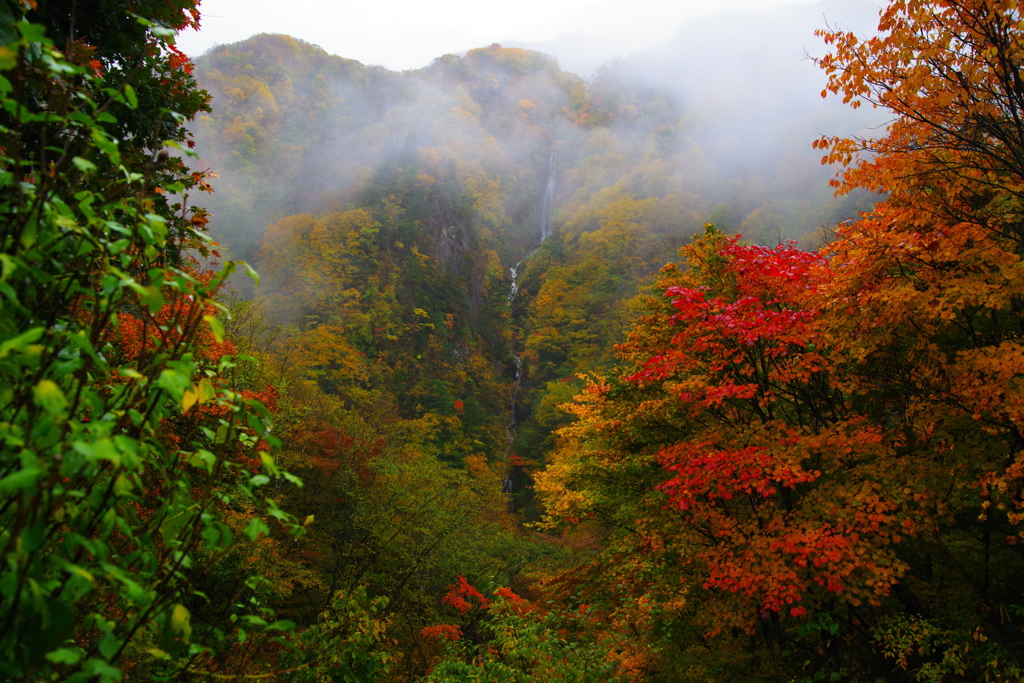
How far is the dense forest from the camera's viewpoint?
1.23 meters

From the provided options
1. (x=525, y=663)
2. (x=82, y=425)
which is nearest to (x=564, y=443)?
(x=525, y=663)

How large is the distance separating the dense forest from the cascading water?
5416 mm

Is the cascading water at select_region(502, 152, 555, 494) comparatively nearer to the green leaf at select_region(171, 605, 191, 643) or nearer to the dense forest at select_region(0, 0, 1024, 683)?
the dense forest at select_region(0, 0, 1024, 683)

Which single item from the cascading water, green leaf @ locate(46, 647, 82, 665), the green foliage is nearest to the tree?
green leaf @ locate(46, 647, 82, 665)

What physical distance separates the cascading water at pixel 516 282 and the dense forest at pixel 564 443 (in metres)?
5.42

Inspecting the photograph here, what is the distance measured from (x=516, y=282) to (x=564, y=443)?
2394 cm

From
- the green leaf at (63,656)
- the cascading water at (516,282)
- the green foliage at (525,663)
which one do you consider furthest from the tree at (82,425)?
the cascading water at (516,282)

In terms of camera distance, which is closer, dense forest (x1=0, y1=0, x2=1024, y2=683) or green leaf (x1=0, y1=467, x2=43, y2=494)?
green leaf (x1=0, y1=467, x2=43, y2=494)

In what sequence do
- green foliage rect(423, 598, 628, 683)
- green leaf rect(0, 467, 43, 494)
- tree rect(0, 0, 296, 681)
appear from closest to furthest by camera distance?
1. green leaf rect(0, 467, 43, 494)
2. tree rect(0, 0, 296, 681)
3. green foliage rect(423, 598, 628, 683)

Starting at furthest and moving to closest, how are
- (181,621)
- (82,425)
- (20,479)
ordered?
(181,621)
(82,425)
(20,479)

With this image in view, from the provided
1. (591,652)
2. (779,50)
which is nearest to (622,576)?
(591,652)

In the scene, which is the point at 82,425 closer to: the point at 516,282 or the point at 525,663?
the point at 525,663

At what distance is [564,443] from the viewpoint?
19.9 meters

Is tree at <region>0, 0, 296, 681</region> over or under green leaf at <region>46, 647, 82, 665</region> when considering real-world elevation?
over
